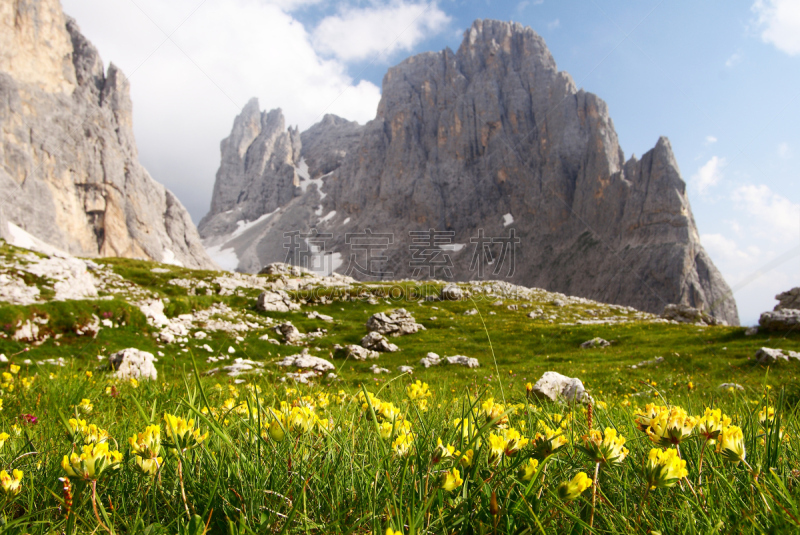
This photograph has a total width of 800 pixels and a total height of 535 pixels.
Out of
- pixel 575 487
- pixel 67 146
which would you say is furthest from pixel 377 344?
pixel 67 146

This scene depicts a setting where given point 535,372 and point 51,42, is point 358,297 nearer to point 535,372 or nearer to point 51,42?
point 535,372

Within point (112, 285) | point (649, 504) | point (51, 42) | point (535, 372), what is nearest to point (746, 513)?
point (649, 504)

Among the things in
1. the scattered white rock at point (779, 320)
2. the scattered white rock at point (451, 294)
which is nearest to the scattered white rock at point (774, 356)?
the scattered white rock at point (779, 320)

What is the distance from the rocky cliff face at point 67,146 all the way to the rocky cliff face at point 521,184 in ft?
286

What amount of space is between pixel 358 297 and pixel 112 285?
28.1 meters

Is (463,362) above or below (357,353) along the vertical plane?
above

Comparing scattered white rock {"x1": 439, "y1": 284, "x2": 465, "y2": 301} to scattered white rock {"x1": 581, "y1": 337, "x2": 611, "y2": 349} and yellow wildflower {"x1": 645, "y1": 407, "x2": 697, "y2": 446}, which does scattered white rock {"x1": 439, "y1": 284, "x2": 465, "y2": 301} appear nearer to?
scattered white rock {"x1": 581, "y1": 337, "x2": 611, "y2": 349}

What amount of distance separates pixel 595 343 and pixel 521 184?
140194 mm

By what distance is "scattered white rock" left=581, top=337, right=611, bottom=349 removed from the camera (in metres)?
32.1

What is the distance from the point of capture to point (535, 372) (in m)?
20.8

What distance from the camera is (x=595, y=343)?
32.6m

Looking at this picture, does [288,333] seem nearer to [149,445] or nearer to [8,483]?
[8,483]

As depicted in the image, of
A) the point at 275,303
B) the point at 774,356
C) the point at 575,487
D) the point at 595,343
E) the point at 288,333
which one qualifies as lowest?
the point at 288,333

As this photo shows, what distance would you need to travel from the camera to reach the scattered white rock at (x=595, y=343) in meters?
32.1
